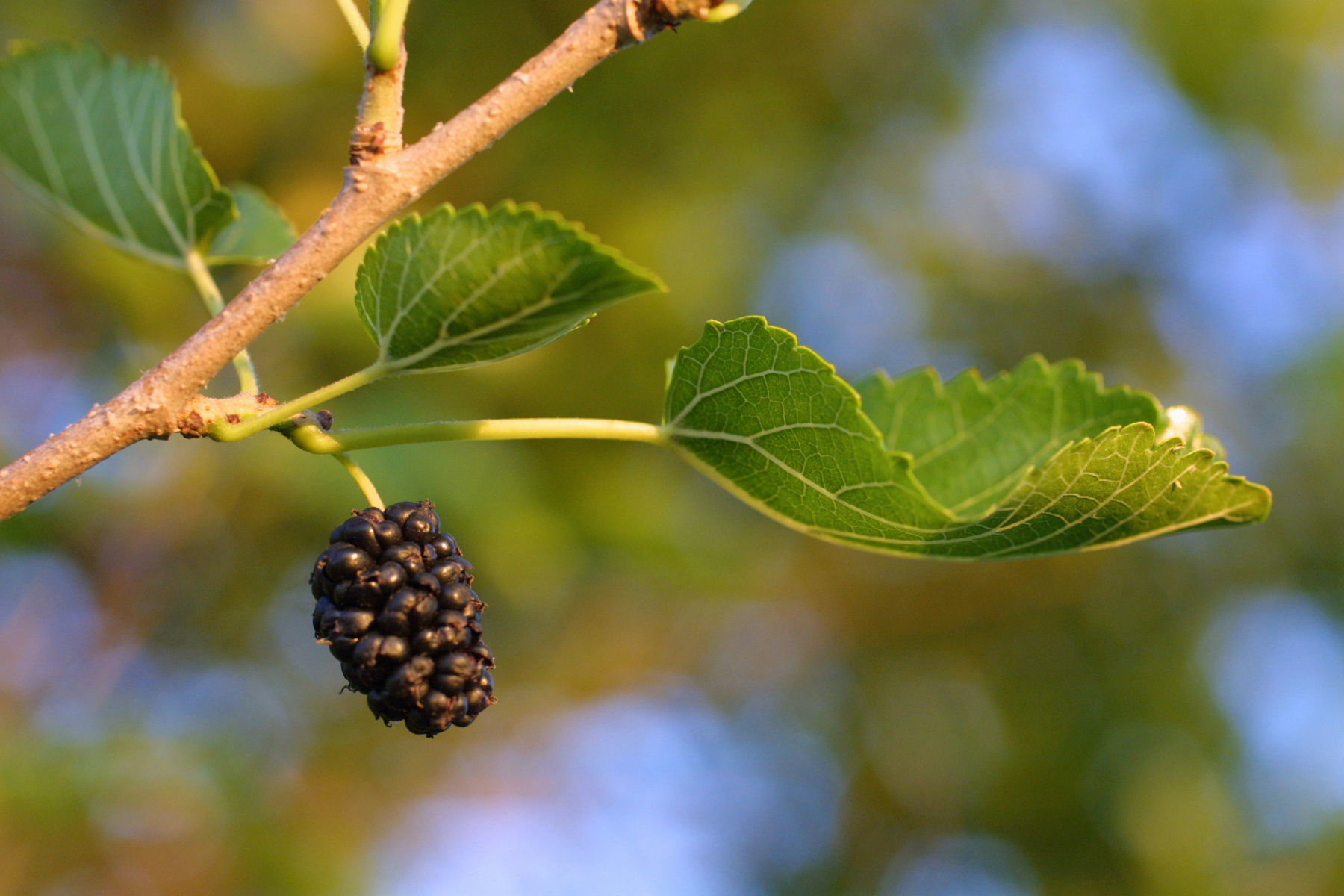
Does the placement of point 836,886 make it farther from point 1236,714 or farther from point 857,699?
point 1236,714

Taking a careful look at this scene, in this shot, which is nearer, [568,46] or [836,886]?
[568,46]

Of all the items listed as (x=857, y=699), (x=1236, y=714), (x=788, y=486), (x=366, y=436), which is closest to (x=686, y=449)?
(x=788, y=486)

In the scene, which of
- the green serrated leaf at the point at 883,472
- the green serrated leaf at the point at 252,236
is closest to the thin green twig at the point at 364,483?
the green serrated leaf at the point at 883,472

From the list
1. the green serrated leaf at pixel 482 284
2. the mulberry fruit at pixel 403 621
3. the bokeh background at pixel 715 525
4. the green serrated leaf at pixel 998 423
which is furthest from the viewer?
the bokeh background at pixel 715 525

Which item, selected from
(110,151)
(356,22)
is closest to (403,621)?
(356,22)

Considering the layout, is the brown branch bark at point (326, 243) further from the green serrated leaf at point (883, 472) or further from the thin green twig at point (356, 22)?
the green serrated leaf at point (883, 472)

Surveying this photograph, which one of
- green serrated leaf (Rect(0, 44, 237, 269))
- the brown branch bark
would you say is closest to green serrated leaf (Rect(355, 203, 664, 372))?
the brown branch bark

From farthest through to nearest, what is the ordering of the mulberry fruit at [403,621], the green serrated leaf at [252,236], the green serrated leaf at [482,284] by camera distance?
the green serrated leaf at [252,236] < the mulberry fruit at [403,621] < the green serrated leaf at [482,284]

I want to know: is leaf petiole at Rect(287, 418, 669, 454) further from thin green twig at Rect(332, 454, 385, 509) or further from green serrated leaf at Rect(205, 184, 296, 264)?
green serrated leaf at Rect(205, 184, 296, 264)

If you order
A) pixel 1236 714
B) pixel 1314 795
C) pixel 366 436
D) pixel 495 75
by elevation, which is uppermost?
pixel 495 75

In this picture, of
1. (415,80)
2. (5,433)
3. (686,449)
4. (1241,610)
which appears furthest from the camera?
(1241,610)
